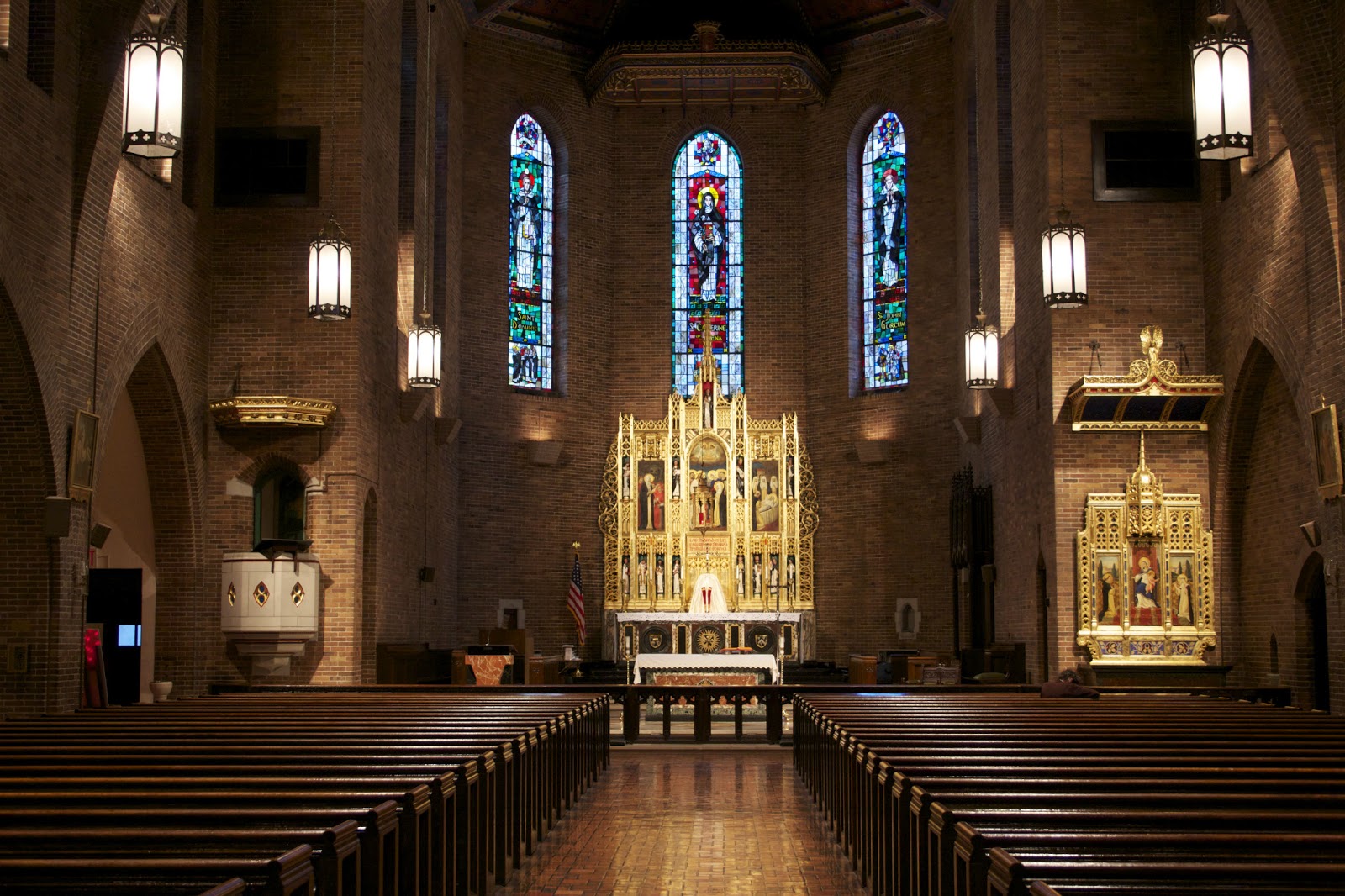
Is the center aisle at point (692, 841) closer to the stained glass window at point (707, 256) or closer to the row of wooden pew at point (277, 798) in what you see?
the row of wooden pew at point (277, 798)

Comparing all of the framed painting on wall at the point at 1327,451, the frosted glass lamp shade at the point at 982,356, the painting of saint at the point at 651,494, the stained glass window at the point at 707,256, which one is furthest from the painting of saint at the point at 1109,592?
the stained glass window at the point at 707,256

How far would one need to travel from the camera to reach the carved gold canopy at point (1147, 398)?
17.2m

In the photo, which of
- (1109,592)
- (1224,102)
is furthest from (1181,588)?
(1224,102)

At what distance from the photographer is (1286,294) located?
50.8ft

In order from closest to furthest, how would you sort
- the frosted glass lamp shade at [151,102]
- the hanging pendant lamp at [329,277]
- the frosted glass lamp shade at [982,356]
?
the frosted glass lamp shade at [151,102] → the hanging pendant lamp at [329,277] → the frosted glass lamp shade at [982,356]

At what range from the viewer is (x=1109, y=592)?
17391mm

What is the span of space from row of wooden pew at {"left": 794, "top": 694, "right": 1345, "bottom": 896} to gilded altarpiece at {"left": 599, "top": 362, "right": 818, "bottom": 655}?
576 inches

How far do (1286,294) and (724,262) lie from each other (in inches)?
561

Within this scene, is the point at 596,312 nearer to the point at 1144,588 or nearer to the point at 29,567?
the point at 1144,588

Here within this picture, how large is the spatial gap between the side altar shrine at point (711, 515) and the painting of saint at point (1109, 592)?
28.1 ft

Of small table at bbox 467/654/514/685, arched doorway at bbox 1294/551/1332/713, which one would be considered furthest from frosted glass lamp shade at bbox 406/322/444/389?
arched doorway at bbox 1294/551/1332/713

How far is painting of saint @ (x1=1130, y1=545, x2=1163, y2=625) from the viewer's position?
17312 millimetres

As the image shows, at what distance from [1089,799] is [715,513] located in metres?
20.4

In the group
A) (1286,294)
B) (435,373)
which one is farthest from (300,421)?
(1286,294)
